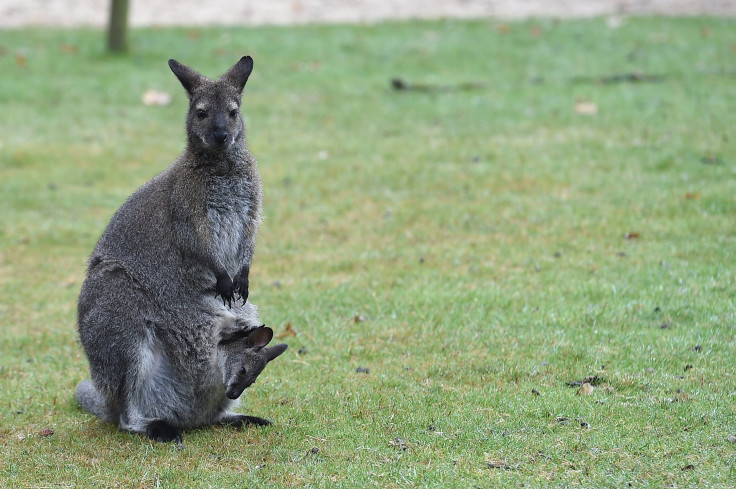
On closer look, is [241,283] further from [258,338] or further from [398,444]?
[398,444]

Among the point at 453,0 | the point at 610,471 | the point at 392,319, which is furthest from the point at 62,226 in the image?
the point at 453,0

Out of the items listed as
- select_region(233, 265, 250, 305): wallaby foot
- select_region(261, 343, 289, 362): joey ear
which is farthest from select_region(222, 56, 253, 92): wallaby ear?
select_region(261, 343, 289, 362): joey ear

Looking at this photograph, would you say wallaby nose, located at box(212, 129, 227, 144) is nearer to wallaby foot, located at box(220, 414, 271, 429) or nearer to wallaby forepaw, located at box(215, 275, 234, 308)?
wallaby forepaw, located at box(215, 275, 234, 308)

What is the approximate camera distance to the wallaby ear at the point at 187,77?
587 cm

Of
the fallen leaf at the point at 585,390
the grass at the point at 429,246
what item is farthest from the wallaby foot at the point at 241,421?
the fallen leaf at the point at 585,390

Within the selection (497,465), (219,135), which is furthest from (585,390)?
(219,135)

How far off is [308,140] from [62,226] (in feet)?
12.5

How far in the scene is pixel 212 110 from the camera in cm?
576

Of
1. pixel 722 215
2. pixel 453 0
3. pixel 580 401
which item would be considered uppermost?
pixel 453 0

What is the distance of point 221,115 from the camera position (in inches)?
226

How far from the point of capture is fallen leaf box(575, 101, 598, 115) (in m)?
13.3

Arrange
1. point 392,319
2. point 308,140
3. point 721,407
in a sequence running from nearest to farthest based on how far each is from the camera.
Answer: point 721,407
point 392,319
point 308,140

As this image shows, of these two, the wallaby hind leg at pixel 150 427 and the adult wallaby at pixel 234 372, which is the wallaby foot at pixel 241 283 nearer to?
the adult wallaby at pixel 234 372

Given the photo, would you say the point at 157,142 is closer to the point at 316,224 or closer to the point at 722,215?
the point at 316,224
